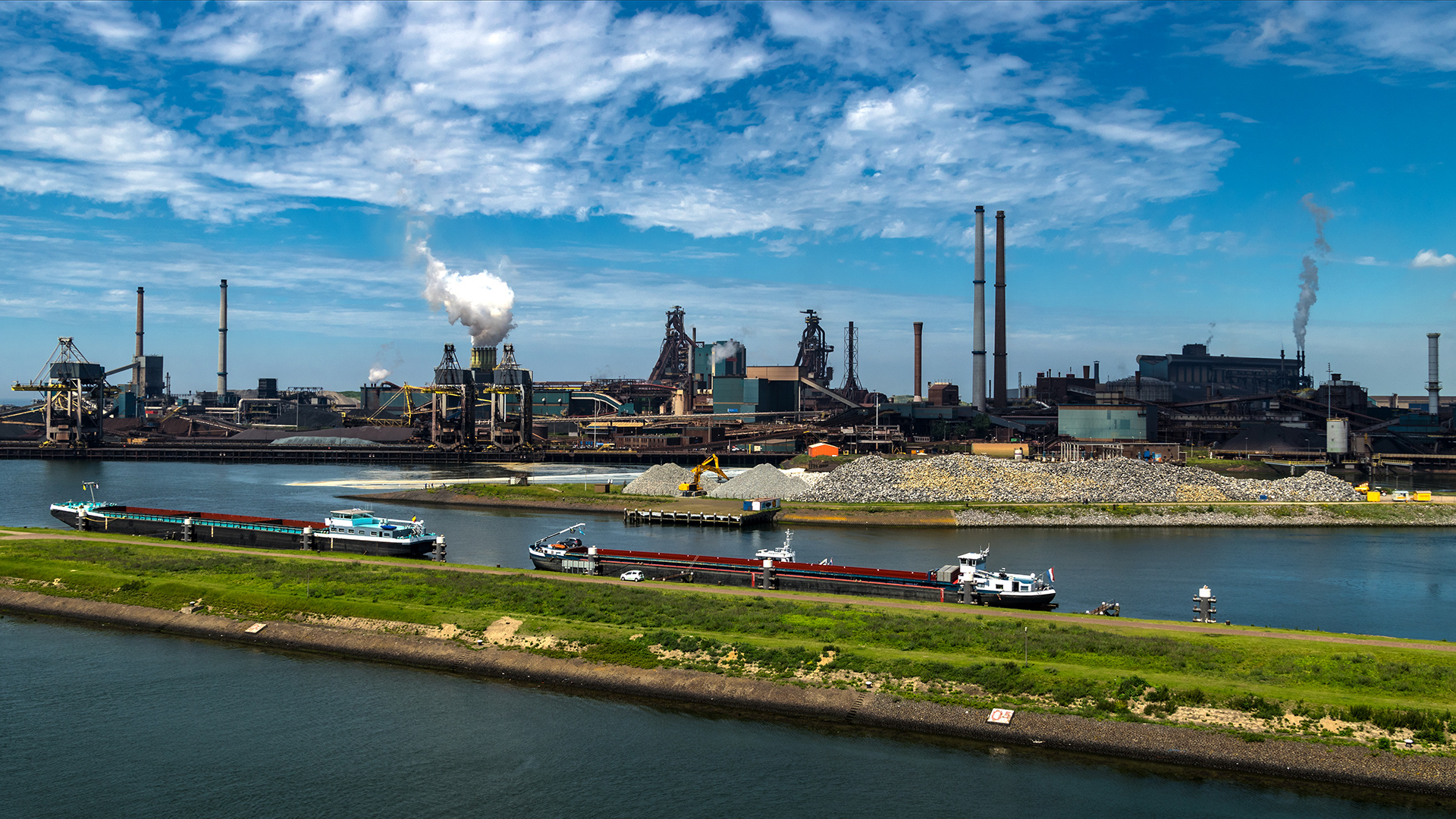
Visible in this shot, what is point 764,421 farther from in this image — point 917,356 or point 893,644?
point 893,644

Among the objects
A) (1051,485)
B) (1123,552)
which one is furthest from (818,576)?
(1051,485)

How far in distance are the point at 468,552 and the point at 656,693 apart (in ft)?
82.3

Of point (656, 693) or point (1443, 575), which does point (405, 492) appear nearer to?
point (656, 693)

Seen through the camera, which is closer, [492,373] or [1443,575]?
[1443,575]

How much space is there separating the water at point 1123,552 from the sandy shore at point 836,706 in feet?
39.8

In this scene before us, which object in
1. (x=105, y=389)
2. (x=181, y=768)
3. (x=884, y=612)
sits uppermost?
(x=105, y=389)

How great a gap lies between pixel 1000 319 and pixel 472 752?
12699 cm

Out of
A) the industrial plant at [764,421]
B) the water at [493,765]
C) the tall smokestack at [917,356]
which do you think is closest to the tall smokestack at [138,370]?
→ the industrial plant at [764,421]

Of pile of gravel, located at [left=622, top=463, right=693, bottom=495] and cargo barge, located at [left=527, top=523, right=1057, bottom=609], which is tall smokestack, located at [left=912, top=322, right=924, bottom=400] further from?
cargo barge, located at [left=527, top=523, right=1057, bottom=609]

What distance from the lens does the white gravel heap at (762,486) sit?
70900mm

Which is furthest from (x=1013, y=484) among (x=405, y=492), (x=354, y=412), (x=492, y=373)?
(x=354, y=412)

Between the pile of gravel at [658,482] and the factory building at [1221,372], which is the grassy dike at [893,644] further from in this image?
the factory building at [1221,372]

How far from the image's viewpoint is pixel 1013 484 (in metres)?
68.4

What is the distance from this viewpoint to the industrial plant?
114 metres
